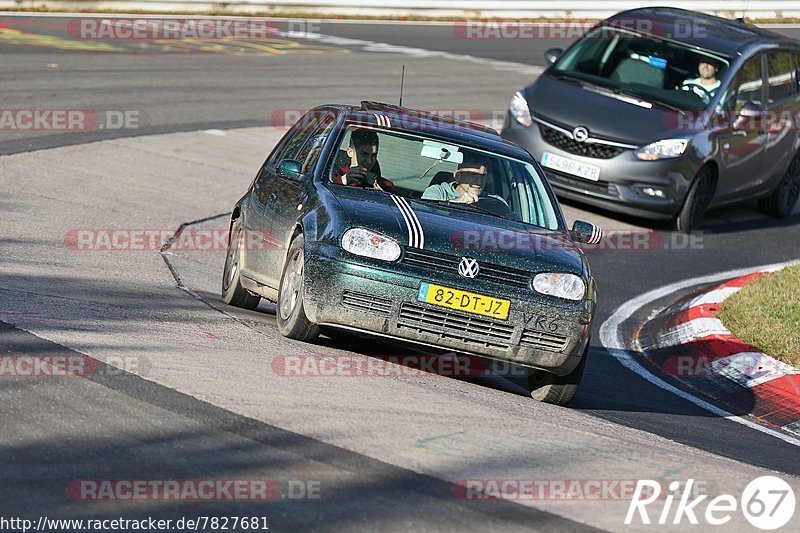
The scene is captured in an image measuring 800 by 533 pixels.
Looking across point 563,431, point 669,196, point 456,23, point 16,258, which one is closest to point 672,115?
A: point 669,196

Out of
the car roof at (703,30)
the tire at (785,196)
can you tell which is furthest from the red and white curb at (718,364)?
the tire at (785,196)

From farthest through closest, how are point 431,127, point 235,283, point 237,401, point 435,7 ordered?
point 435,7 → point 235,283 → point 431,127 → point 237,401

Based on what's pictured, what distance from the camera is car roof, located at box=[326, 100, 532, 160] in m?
9.21

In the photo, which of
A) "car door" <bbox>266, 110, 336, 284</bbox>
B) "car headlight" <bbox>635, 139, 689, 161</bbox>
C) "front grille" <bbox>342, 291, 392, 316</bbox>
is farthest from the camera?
"car headlight" <bbox>635, 139, 689, 161</bbox>

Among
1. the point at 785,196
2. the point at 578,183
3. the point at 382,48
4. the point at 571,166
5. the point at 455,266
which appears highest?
the point at 455,266

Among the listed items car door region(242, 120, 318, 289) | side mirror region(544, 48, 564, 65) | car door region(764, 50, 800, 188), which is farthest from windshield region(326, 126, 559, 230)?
car door region(764, 50, 800, 188)

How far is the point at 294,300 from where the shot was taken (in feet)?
26.3

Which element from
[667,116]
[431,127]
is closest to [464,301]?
[431,127]

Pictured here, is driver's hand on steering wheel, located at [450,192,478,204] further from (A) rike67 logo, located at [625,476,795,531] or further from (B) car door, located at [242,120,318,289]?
(A) rike67 logo, located at [625,476,795,531]

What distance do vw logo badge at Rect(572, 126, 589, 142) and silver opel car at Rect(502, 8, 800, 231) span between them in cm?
2

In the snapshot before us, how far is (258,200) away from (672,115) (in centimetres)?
691

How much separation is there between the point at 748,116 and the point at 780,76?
135cm

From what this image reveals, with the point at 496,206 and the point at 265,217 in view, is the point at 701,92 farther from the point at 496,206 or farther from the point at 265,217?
the point at 265,217

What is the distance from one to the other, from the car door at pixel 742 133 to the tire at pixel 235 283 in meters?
7.24
